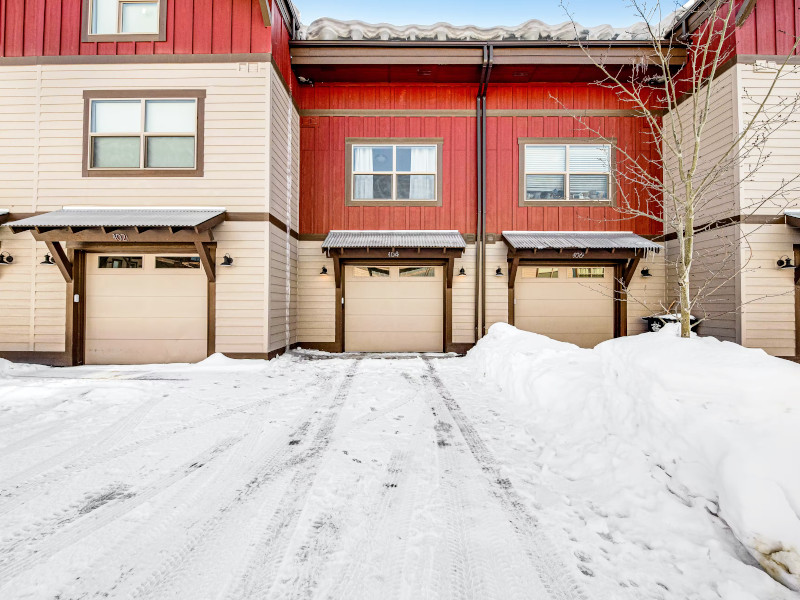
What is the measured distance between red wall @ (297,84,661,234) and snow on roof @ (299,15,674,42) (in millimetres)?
1046

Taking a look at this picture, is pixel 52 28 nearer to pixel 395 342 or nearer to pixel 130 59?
pixel 130 59

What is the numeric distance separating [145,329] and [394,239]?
5.70 metres

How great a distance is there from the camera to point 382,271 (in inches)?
356

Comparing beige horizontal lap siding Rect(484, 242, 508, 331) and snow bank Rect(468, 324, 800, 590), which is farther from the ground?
beige horizontal lap siding Rect(484, 242, 508, 331)

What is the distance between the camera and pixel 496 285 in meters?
8.94

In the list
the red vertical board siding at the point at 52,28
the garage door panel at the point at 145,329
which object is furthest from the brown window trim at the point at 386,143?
the red vertical board siding at the point at 52,28

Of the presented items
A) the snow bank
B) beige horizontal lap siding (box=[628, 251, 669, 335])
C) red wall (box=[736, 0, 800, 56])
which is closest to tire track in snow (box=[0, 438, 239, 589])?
the snow bank

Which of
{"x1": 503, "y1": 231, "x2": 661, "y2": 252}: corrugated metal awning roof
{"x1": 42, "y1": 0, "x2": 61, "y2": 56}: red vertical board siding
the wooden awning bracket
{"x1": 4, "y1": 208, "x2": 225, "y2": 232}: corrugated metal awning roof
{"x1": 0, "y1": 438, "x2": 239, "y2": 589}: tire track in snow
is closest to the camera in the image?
{"x1": 0, "y1": 438, "x2": 239, "y2": 589}: tire track in snow

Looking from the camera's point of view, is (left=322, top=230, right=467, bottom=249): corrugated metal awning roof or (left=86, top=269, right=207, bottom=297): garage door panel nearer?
(left=86, top=269, right=207, bottom=297): garage door panel

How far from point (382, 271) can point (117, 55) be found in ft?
23.5

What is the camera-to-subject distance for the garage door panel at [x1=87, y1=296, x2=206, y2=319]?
7578 millimetres

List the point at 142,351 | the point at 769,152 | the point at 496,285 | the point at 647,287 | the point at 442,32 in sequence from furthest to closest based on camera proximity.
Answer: the point at 496,285 → the point at 647,287 → the point at 442,32 → the point at 142,351 → the point at 769,152

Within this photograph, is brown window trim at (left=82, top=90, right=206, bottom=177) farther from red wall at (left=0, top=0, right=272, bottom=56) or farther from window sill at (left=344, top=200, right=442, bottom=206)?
window sill at (left=344, top=200, right=442, bottom=206)

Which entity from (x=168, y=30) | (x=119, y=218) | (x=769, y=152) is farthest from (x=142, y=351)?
(x=769, y=152)
